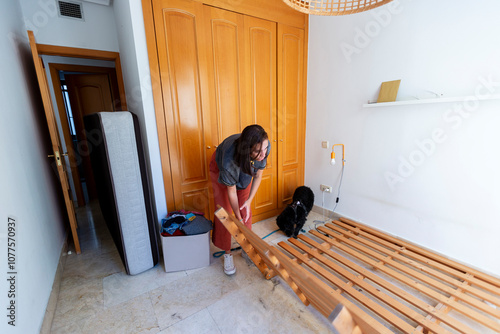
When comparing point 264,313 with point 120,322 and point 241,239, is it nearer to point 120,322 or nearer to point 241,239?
point 241,239

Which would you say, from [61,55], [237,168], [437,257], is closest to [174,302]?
[237,168]

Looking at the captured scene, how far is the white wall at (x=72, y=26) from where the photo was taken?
219 cm

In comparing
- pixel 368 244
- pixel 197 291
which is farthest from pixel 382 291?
pixel 197 291

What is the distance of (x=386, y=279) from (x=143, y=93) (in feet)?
8.22

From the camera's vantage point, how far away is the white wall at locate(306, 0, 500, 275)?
1687 mm

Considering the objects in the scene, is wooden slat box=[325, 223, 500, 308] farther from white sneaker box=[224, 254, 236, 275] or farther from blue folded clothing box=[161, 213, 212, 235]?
blue folded clothing box=[161, 213, 212, 235]

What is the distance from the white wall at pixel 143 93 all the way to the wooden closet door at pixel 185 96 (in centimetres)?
11

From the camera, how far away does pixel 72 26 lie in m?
2.31

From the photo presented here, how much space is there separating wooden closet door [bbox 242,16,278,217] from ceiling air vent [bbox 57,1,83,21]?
1752 millimetres

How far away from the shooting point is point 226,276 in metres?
1.85

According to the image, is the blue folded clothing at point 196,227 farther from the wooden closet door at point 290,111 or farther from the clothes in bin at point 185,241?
the wooden closet door at point 290,111

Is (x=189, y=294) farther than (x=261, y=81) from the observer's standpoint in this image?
No

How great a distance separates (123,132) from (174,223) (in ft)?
2.72

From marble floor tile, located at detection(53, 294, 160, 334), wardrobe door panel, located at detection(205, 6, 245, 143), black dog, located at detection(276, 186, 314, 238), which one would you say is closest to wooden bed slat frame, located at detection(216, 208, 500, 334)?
black dog, located at detection(276, 186, 314, 238)
